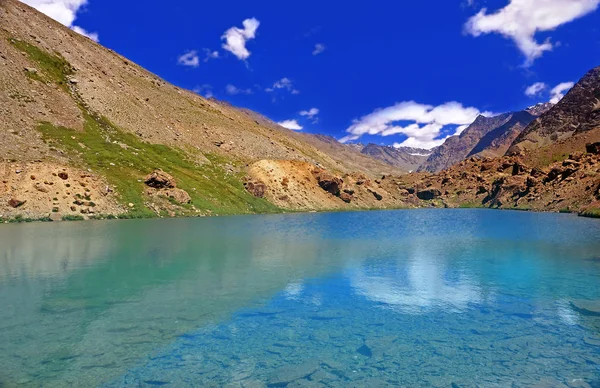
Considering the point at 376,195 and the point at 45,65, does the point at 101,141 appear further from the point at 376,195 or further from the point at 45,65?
the point at 376,195

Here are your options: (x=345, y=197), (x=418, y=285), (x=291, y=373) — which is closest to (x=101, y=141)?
(x=345, y=197)

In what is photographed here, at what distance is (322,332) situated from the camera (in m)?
16.2

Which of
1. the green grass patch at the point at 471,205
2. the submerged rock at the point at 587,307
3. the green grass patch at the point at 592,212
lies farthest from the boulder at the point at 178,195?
the green grass patch at the point at 471,205

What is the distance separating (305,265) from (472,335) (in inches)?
652

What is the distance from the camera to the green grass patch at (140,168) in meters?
86.9

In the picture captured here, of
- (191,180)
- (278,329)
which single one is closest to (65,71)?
(191,180)

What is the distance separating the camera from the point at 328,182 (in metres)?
142

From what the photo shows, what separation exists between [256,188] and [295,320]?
102875mm

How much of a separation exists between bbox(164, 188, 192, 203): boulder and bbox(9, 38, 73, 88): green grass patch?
63.4m

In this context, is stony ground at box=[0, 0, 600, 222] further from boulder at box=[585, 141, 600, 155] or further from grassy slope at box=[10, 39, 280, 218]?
boulder at box=[585, 141, 600, 155]

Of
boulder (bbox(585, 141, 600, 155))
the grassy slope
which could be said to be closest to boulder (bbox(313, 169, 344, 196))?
the grassy slope

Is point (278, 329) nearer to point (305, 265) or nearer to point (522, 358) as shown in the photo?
point (522, 358)

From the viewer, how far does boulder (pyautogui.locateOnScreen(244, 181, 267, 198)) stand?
389ft

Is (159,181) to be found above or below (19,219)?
above
